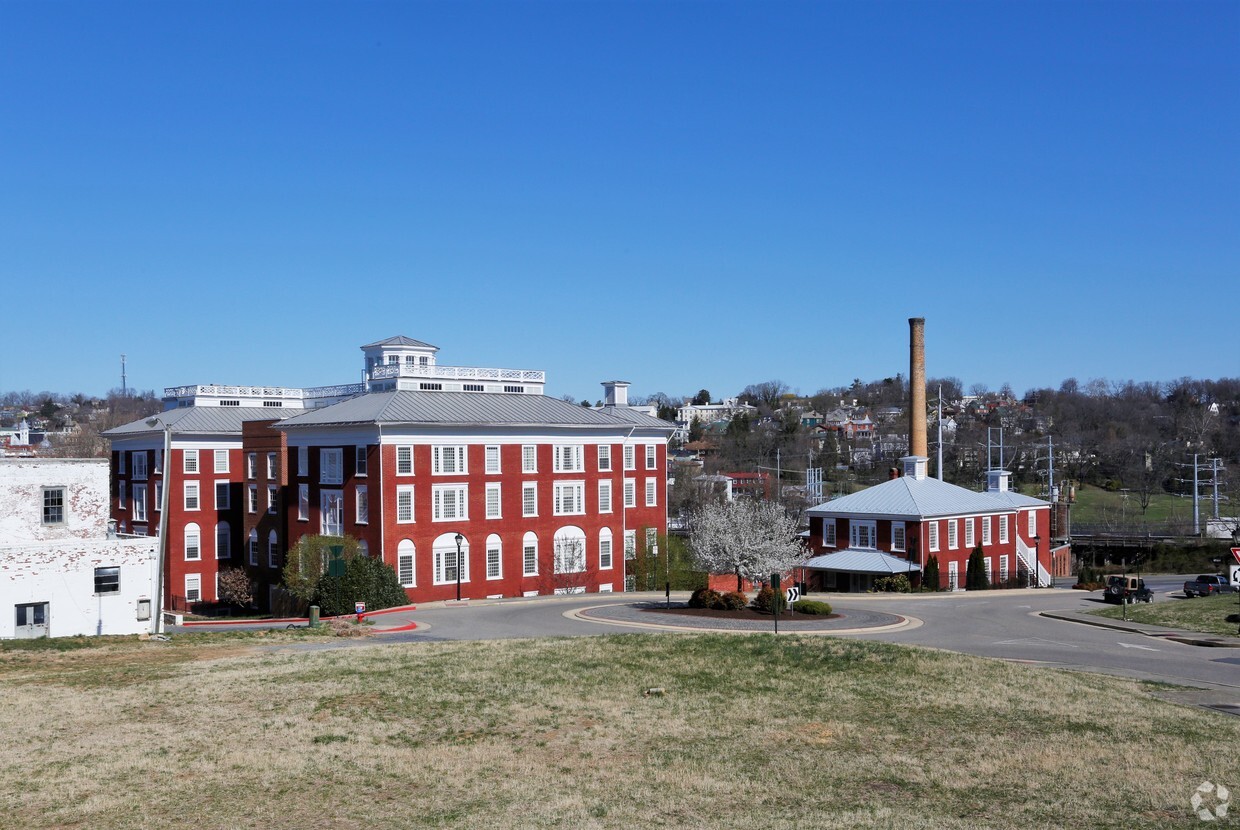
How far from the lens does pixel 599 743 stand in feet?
70.9

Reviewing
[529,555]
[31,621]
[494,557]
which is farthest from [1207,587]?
[31,621]

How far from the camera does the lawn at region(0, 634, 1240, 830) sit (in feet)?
56.7

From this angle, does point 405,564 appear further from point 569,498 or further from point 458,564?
point 569,498

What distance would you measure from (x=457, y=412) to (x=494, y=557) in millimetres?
7903

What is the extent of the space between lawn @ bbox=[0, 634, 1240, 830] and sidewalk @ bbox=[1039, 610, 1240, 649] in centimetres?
1177

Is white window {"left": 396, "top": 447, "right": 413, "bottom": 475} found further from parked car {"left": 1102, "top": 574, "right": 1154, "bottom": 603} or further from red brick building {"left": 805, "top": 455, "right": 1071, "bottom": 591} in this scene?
parked car {"left": 1102, "top": 574, "right": 1154, "bottom": 603}

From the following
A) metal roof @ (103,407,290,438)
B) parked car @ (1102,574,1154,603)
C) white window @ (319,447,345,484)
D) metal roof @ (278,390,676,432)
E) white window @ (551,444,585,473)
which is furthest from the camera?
metal roof @ (103,407,290,438)

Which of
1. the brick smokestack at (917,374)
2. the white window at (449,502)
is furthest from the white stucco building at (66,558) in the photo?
the brick smokestack at (917,374)

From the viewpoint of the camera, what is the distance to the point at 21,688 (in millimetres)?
27078

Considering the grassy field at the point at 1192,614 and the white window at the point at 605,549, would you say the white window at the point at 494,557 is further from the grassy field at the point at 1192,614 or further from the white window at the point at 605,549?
the grassy field at the point at 1192,614

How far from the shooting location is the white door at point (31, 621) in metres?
39.3

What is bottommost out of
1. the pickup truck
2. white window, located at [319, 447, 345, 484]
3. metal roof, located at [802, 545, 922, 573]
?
the pickup truck

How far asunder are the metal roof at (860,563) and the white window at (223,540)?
124 feet

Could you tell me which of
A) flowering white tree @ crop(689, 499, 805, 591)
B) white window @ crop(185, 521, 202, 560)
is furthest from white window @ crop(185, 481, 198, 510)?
flowering white tree @ crop(689, 499, 805, 591)
